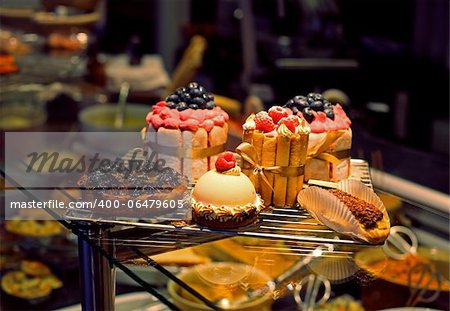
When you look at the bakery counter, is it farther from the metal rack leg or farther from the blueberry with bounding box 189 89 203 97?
the blueberry with bounding box 189 89 203 97

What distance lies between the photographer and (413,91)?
233cm

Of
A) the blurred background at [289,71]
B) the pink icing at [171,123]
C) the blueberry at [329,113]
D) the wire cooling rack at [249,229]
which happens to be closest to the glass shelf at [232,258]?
the wire cooling rack at [249,229]

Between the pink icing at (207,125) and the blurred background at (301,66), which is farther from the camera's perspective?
the blurred background at (301,66)

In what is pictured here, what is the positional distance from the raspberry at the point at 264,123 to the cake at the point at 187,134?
0.12m

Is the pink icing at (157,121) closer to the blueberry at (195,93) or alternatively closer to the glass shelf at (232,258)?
the blueberry at (195,93)

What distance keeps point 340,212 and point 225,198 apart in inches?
6.6

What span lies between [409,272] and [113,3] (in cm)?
366

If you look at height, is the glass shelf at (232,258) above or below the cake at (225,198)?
below

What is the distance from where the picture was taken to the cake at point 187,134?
1.14 metres

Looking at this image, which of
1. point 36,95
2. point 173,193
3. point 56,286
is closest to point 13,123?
point 36,95

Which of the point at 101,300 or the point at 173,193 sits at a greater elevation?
the point at 173,193

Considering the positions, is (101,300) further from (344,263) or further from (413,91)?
(413,91)

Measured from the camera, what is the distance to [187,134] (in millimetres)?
1145

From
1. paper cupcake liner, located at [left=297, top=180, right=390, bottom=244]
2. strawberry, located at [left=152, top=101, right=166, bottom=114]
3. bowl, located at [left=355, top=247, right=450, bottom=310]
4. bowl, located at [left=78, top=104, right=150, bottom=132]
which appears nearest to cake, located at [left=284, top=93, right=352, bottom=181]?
paper cupcake liner, located at [left=297, top=180, right=390, bottom=244]
